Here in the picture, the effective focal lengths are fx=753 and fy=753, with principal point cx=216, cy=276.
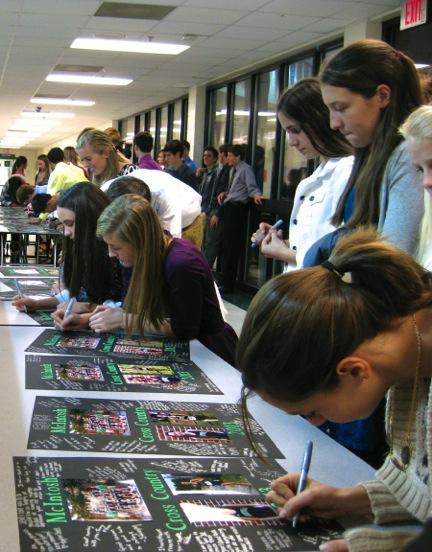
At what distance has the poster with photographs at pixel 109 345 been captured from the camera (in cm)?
230

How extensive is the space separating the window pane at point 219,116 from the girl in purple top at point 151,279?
24.5 feet

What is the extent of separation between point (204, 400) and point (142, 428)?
0.27 meters

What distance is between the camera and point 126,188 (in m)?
3.20

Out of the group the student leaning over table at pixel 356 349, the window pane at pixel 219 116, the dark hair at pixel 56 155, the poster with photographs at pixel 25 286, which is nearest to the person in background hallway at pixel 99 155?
the poster with photographs at pixel 25 286

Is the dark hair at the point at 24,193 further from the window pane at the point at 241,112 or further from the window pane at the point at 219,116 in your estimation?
the window pane at the point at 241,112

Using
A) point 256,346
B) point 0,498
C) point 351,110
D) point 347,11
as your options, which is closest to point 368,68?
point 351,110

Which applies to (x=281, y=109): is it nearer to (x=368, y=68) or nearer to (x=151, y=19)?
(x=368, y=68)

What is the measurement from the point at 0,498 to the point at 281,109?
5.27ft

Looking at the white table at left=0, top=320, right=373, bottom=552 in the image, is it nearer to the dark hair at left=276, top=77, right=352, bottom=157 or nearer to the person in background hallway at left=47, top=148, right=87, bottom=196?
the dark hair at left=276, top=77, right=352, bottom=157

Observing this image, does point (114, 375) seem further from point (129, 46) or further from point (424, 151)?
point (129, 46)

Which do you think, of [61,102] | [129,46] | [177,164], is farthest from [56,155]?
[61,102]

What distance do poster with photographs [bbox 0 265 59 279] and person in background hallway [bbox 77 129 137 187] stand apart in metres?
0.60

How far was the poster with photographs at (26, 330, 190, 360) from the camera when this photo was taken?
2297mm

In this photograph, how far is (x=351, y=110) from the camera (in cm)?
204
